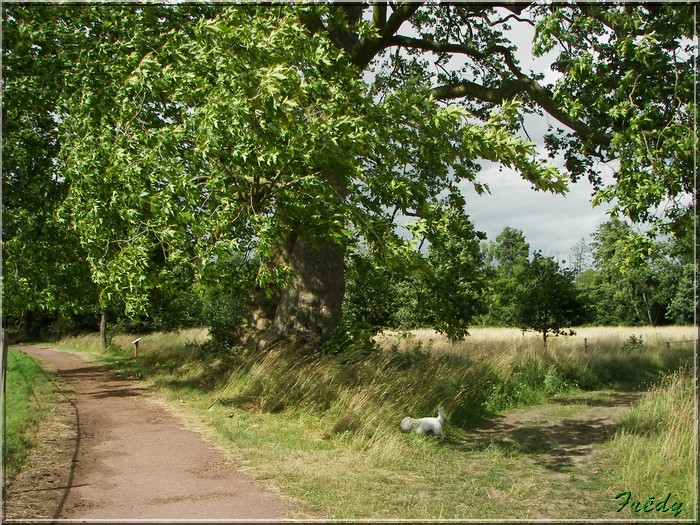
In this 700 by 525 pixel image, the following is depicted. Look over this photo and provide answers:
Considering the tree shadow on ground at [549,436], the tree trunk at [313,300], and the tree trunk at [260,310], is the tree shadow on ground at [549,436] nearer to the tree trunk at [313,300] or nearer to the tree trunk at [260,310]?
the tree trunk at [313,300]

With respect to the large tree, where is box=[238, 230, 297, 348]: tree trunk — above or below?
below

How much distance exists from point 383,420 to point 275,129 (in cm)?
442

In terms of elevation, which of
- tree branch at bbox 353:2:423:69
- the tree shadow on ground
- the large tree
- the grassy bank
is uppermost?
tree branch at bbox 353:2:423:69

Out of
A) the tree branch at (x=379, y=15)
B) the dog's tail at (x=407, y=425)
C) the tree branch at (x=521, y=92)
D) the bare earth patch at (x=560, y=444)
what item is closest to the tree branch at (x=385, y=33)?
the tree branch at (x=379, y=15)

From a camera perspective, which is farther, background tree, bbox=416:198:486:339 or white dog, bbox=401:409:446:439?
background tree, bbox=416:198:486:339

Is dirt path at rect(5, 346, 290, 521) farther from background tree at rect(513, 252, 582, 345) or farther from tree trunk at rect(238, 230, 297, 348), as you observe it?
background tree at rect(513, 252, 582, 345)

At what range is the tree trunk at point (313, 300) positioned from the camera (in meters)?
13.9

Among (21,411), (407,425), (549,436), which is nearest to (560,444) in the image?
(549,436)

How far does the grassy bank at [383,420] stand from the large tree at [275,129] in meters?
2.33

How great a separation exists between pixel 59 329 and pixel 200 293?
4153 cm

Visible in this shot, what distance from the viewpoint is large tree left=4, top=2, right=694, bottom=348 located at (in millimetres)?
8445

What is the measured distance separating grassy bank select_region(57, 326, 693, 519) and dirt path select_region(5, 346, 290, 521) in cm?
44

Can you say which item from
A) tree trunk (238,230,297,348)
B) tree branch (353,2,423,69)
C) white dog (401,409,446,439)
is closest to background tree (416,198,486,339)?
tree trunk (238,230,297,348)

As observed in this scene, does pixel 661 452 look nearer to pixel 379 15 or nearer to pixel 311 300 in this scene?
pixel 311 300
